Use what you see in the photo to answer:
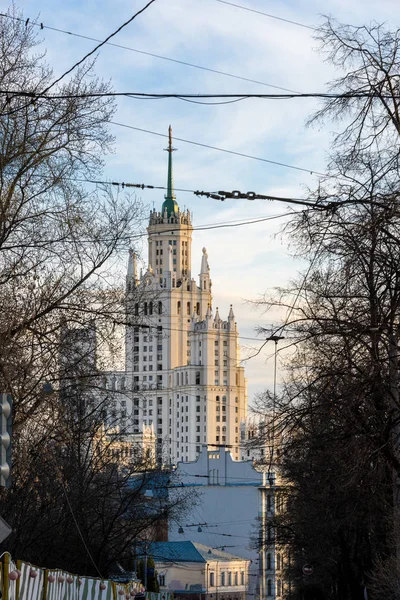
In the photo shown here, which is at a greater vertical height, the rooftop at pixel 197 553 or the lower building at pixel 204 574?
the rooftop at pixel 197 553

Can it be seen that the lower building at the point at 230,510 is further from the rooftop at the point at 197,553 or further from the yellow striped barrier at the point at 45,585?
the yellow striped barrier at the point at 45,585

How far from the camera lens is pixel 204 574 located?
85312mm

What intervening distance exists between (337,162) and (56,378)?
799 cm

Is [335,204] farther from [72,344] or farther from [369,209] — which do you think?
[72,344]

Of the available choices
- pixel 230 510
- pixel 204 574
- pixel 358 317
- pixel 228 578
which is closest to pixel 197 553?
pixel 204 574

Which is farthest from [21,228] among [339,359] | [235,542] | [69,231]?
[235,542]

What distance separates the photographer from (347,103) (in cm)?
1477

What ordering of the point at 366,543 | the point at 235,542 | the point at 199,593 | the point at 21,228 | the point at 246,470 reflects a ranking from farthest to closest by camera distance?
the point at 246,470 < the point at 235,542 < the point at 199,593 < the point at 366,543 < the point at 21,228

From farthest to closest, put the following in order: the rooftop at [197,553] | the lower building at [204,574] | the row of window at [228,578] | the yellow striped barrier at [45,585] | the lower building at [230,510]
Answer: the lower building at [230,510] < the row of window at [228,578] < the rooftop at [197,553] < the lower building at [204,574] < the yellow striped barrier at [45,585]

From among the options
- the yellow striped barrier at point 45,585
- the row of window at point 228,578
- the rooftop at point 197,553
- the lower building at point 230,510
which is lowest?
the yellow striped barrier at point 45,585

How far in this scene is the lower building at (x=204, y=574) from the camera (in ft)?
275

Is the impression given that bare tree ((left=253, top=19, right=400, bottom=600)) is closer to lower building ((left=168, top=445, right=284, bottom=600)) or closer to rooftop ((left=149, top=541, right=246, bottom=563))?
rooftop ((left=149, top=541, right=246, bottom=563))

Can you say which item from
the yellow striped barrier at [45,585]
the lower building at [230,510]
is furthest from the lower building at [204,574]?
the yellow striped barrier at [45,585]

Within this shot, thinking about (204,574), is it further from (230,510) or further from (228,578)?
(230,510)
